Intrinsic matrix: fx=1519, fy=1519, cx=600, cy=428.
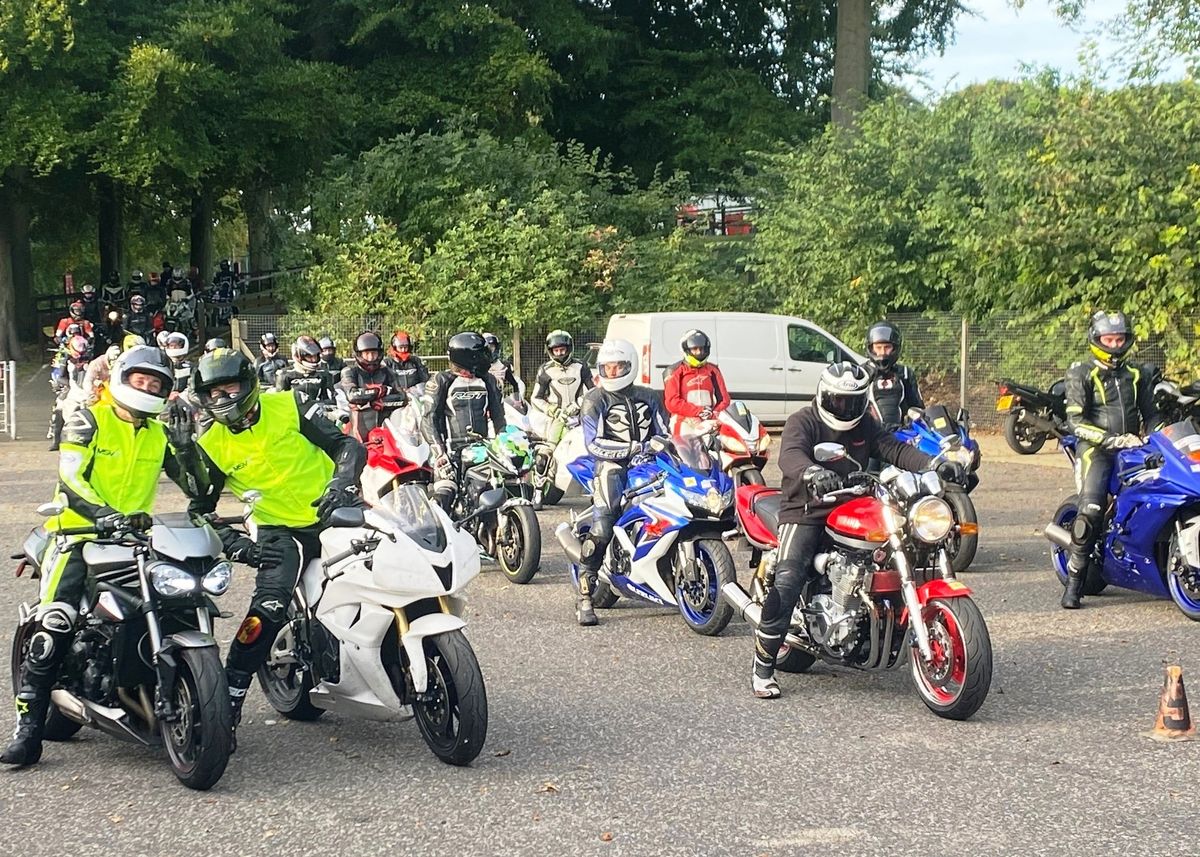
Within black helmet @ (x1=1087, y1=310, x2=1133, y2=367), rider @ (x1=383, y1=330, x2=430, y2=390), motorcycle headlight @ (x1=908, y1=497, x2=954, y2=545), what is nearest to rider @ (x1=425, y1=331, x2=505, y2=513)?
rider @ (x1=383, y1=330, x2=430, y2=390)

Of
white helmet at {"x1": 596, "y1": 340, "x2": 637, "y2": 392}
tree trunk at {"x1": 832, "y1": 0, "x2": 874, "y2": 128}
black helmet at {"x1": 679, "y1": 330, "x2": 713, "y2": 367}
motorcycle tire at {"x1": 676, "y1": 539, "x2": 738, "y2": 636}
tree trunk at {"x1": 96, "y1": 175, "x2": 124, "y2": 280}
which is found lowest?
motorcycle tire at {"x1": 676, "y1": 539, "x2": 738, "y2": 636}

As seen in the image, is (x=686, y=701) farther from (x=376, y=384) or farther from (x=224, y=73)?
(x=224, y=73)

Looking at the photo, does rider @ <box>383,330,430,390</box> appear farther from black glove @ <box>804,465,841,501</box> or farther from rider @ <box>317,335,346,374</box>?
black glove @ <box>804,465,841,501</box>

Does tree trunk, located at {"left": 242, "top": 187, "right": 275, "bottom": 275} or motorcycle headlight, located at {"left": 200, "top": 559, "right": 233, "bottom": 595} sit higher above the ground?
tree trunk, located at {"left": 242, "top": 187, "right": 275, "bottom": 275}

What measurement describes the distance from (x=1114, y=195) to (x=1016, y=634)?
12111 millimetres

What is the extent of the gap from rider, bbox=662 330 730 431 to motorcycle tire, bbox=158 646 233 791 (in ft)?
20.4

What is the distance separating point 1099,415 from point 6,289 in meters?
28.0

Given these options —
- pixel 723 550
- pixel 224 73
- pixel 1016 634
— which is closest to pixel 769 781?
pixel 723 550

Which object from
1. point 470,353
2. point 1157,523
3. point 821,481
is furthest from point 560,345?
point 821,481

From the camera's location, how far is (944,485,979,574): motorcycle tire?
412 inches

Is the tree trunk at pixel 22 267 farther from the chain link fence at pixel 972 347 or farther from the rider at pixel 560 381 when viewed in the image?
the rider at pixel 560 381

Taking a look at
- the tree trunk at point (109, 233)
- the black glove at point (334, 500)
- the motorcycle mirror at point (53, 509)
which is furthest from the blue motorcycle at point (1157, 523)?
the tree trunk at point (109, 233)

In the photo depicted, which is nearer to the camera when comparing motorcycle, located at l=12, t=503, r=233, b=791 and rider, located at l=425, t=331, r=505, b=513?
motorcycle, located at l=12, t=503, r=233, b=791

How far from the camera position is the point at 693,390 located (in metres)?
12.0
